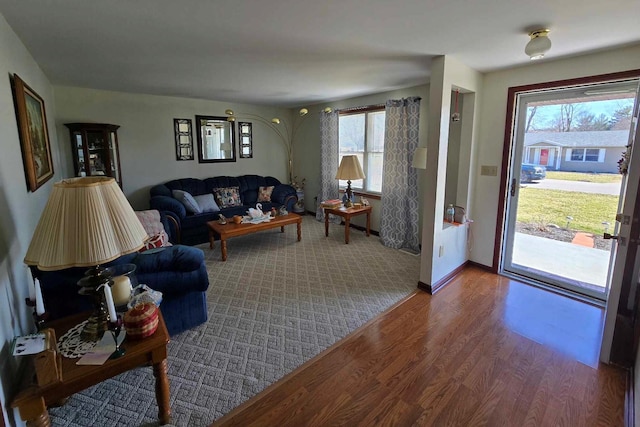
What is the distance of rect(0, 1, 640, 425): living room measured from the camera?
1.68 meters

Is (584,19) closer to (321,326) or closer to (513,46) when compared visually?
(513,46)

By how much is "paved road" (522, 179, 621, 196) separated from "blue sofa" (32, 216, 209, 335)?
3.32 metres

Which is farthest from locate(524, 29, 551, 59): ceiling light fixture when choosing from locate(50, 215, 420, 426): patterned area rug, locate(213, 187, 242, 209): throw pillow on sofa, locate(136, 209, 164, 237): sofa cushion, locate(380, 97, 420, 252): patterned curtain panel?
locate(213, 187, 242, 209): throw pillow on sofa

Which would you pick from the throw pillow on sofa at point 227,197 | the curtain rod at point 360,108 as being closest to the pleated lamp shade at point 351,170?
the curtain rod at point 360,108

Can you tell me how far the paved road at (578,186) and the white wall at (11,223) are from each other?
405 centimetres

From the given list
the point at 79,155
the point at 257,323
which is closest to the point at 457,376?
the point at 257,323

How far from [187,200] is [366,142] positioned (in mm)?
2929

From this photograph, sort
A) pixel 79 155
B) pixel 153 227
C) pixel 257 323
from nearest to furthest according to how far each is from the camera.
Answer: pixel 257 323 < pixel 153 227 < pixel 79 155

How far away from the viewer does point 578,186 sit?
2934mm

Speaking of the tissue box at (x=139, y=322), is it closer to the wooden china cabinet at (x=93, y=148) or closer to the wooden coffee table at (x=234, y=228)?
the wooden coffee table at (x=234, y=228)

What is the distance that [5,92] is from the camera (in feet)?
5.96

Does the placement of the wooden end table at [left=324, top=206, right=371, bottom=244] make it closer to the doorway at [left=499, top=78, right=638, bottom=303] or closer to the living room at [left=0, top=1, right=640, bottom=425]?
the living room at [left=0, top=1, right=640, bottom=425]

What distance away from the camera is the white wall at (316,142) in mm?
4176

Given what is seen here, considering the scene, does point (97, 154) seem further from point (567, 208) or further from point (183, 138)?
point (567, 208)
